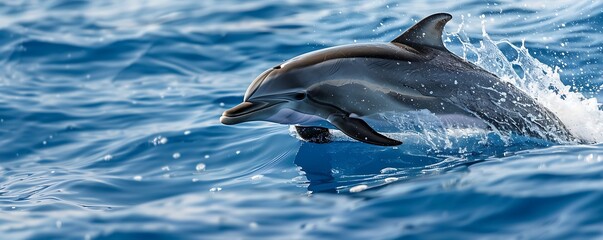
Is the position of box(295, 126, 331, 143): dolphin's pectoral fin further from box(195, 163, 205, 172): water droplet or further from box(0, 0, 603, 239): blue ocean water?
box(195, 163, 205, 172): water droplet

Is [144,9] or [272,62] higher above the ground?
[144,9]

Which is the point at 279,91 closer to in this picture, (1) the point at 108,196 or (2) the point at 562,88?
(1) the point at 108,196

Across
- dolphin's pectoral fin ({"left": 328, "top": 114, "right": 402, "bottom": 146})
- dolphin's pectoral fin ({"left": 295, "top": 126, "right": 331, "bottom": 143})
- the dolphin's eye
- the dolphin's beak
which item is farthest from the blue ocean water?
the dolphin's eye

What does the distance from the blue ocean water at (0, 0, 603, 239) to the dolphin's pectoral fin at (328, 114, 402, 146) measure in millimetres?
304

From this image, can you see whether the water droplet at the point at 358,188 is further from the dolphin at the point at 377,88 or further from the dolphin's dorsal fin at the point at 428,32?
the dolphin's dorsal fin at the point at 428,32

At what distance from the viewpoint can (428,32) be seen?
7.02m

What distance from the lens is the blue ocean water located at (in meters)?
5.53

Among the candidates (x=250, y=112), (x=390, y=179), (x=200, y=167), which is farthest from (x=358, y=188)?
(x=200, y=167)

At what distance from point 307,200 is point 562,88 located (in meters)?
3.56

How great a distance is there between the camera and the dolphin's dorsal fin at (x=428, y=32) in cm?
698

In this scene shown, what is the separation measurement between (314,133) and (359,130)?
1201 mm

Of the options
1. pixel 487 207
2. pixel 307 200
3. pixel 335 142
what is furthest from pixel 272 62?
pixel 487 207

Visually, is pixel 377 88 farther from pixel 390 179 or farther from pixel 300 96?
pixel 390 179

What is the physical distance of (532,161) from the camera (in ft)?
21.0
